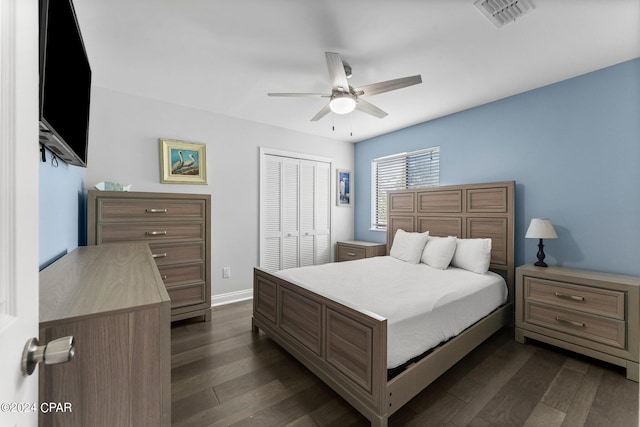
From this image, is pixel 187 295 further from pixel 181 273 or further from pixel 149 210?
pixel 149 210

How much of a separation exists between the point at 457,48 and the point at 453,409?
8.40 feet

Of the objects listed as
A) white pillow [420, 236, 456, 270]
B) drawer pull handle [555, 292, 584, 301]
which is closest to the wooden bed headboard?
white pillow [420, 236, 456, 270]

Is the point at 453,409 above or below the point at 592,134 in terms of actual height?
below

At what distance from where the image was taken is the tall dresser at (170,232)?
250 cm

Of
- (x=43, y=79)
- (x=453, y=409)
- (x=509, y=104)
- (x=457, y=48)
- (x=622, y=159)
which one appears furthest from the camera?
(x=509, y=104)

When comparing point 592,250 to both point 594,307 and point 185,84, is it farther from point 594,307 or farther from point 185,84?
point 185,84

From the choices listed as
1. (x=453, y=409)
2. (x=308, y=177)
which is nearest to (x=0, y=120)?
(x=453, y=409)

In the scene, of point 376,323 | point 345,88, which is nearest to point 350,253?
point 345,88

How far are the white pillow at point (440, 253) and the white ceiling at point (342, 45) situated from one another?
163 centimetres

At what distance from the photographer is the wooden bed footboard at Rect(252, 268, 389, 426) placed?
57.9 inches

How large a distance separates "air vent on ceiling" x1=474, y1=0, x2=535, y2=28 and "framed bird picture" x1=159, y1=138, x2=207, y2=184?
3.08m

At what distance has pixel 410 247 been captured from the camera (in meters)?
3.32

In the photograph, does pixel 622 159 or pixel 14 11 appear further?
pixel 622 159

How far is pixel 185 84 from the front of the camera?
273 cm
